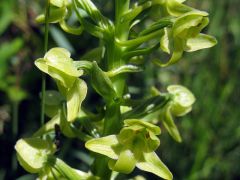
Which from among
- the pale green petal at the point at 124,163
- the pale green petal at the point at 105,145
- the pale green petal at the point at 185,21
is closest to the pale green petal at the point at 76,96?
the pale green petal at the point at 105,145

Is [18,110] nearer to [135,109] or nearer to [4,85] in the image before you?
[4,85]

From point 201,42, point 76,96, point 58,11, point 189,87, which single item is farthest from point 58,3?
point 189,87

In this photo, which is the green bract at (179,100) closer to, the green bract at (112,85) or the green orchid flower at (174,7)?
the green bract at (112,85)

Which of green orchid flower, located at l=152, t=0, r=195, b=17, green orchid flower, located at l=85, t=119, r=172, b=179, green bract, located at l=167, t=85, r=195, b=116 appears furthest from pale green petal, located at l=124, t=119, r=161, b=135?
green orchid flower, located at l=152, t=0, r=195, b=17

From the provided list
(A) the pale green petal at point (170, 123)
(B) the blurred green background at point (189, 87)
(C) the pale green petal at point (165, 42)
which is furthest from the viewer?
(B) the blurred green background at point (189, 87)

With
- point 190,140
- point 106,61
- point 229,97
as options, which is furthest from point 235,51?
point 106,61

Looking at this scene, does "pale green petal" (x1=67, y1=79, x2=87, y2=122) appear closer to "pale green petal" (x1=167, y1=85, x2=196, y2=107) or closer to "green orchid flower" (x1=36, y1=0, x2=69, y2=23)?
"green orchid flower" (x1=36, y1=0, x2=69, y2=23)

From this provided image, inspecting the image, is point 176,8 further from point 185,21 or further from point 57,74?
point 57,74
